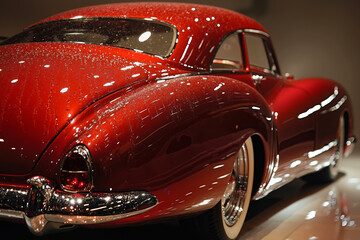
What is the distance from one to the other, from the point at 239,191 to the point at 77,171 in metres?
1.33

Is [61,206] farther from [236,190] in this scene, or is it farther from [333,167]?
[333,167]

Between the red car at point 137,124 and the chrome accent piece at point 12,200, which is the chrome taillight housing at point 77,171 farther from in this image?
the chrome accent piece at point 12,200

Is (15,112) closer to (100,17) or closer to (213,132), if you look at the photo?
(213,132)

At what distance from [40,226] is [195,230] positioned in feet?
3.21

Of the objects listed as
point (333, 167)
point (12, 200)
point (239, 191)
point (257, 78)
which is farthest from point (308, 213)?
point (12, 200)

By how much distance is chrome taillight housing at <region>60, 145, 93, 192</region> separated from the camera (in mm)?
2314

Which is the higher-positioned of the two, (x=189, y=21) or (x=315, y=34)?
(x=189, y=21)

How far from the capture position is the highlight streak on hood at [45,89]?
7.97 ft

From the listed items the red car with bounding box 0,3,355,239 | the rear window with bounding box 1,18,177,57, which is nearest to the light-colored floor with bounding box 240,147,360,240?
the red car with bounding box 0,3,355,239

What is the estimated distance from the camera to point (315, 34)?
30.5 ft

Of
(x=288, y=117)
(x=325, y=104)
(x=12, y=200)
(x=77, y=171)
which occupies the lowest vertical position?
(x=325, y=104)

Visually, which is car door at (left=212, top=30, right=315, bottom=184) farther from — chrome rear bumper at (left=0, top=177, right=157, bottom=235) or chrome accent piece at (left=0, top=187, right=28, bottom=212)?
chrome accent piece at (left=0, top=187, right=28, bottom=212)

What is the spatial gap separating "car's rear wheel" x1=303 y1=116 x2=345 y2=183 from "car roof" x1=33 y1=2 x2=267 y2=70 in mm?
1652

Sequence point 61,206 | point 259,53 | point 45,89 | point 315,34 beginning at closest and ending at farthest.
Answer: point 61,206, point 45,89, point 259,53, point 315,34
